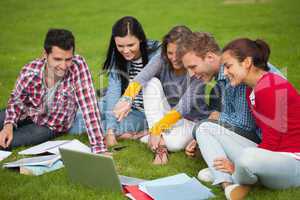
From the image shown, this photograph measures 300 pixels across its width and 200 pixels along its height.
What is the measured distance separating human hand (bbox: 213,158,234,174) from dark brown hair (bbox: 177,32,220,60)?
99cm

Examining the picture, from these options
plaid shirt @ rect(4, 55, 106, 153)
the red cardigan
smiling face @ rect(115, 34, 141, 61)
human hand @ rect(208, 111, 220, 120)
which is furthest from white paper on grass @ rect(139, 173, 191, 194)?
smiling face @ rect(115, 34, 141, 61)

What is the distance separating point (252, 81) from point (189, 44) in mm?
816

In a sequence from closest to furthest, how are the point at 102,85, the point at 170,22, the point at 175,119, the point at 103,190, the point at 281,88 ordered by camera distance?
the point at 281,88
the point at 103,190
the point at 175,119
the point at 102,85
the point at 170,22

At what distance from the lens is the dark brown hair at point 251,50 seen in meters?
4.19

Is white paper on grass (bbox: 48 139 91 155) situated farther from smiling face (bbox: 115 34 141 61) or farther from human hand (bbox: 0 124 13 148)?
smiling face (bbox: 115 34 141 61)

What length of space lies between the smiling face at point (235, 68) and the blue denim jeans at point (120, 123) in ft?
6.19

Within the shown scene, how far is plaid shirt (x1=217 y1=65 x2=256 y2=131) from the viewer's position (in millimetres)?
4688

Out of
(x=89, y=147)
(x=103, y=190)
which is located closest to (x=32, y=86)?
(x=89, y=147)

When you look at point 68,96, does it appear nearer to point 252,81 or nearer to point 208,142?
point 208,142

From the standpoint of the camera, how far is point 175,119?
5.22 meters

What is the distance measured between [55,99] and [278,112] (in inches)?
97.9

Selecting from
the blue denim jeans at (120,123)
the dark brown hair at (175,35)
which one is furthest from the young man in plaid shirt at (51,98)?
the dark brown hair at (175,35)

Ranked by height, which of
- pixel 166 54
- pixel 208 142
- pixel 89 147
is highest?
pixel 166 54

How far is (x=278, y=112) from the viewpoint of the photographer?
159 inches
